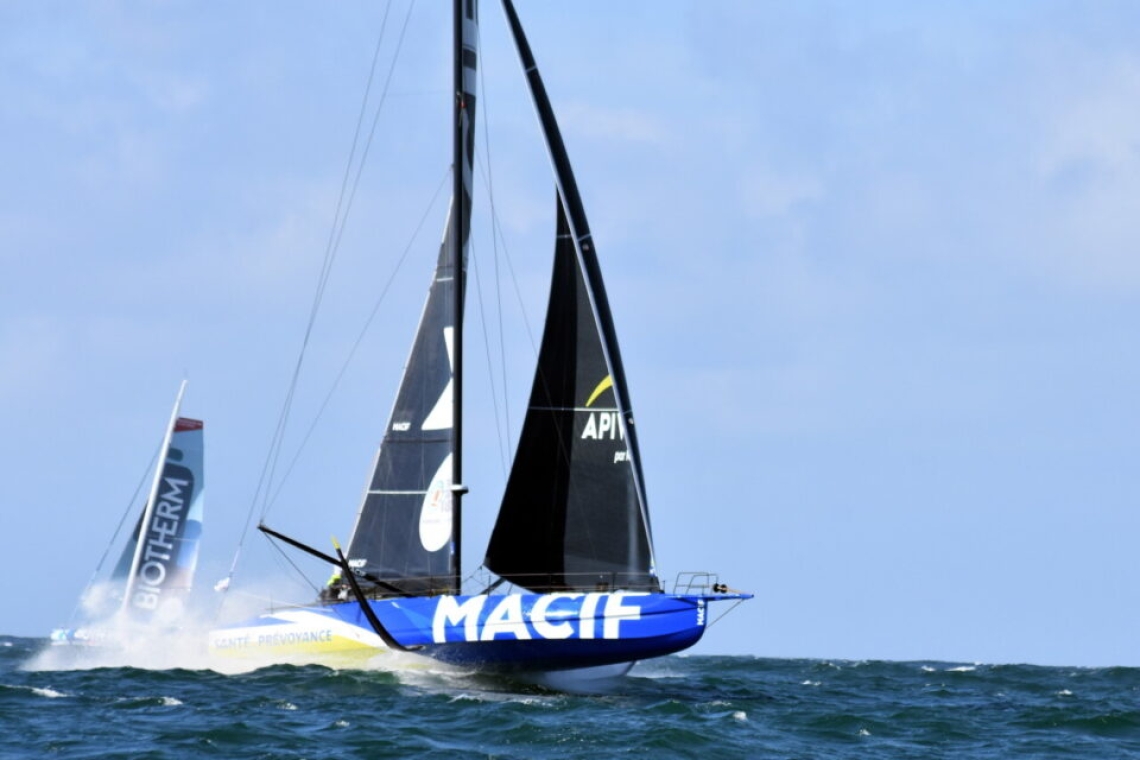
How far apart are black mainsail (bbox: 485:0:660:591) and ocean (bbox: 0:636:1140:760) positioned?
7.29 ft

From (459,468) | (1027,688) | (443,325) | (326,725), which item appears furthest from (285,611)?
(1027,688)

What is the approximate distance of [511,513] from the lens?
97.1ft

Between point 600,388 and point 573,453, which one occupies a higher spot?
point 600,388

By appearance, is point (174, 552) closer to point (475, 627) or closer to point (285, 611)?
point (285, 611)

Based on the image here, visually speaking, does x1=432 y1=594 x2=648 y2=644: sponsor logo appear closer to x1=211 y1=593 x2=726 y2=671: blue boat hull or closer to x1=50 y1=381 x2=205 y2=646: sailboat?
x1=211 y1=593 x2=726 y2=671: blue boat hull

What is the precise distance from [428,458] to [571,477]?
9.02 feet

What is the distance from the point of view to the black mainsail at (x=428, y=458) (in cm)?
2977

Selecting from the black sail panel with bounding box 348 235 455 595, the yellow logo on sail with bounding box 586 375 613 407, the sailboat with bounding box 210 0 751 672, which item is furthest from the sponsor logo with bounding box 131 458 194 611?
the yellow logo on sail with bounding box 586 375 613 407

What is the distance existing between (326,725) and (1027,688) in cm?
1796

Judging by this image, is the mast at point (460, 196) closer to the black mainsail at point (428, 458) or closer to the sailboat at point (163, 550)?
the black mainsail at point (428, 458)

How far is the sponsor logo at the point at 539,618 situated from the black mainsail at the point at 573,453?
1.39 metres

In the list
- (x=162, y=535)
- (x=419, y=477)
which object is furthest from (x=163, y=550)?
(x=419, y=477)

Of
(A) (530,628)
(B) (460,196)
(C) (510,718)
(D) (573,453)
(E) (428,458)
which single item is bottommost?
(C) (510,718)

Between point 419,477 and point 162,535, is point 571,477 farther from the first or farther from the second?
point 162,535
